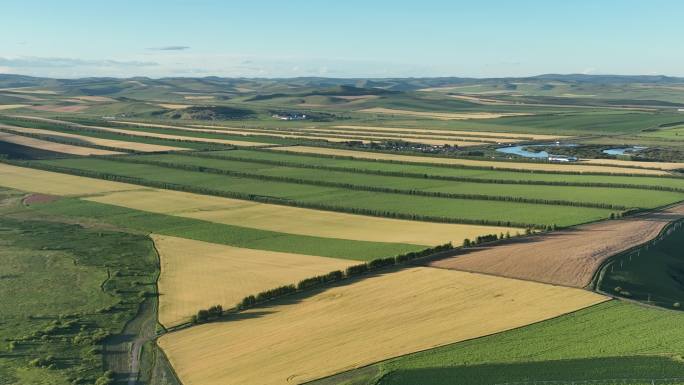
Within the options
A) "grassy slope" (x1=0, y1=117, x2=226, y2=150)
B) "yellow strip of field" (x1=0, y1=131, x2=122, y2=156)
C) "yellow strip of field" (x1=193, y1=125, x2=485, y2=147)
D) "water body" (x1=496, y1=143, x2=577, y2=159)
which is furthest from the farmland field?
"yellow strip of field" (x1=193, y1=125, x2=485, y2=147)

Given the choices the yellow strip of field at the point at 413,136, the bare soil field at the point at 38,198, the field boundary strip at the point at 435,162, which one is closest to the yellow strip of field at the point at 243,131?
the yellow strip of field at the point at 413,136

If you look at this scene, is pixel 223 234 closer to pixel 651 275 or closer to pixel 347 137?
pixel 651 275

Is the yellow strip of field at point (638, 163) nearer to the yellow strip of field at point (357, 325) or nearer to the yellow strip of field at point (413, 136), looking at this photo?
the yellow strip of field at point (413, 136)

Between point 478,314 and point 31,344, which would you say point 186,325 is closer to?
point 31,344

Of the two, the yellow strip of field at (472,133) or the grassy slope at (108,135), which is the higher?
the yellow strip of field at (472,133)

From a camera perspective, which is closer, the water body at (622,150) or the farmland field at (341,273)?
the farmland field at (341,273)

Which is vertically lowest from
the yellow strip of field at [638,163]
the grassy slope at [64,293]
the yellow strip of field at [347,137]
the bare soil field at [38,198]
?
the grassy slope at [64,293]

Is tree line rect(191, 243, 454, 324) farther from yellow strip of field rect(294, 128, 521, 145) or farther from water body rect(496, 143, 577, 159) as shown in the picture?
yellow strip of field rect(294, 128, 521, 145)

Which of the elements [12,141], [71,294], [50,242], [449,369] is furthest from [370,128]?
[449,369]
